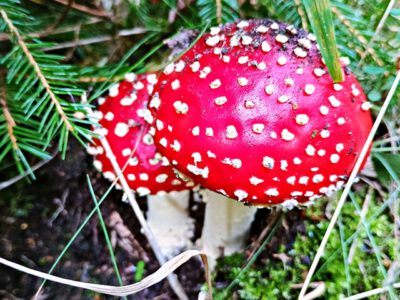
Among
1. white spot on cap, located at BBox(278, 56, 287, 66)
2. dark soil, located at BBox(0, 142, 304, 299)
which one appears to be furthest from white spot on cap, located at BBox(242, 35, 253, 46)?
dark soil, located at BBox(0, 142, 304, 299)

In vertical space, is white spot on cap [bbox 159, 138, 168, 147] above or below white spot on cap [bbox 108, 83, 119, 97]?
below

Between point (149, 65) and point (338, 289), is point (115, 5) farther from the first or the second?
point (338, 289)

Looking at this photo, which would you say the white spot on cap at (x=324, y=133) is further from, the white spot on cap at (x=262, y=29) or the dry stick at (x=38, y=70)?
the dry stick at (x=38, y=70)

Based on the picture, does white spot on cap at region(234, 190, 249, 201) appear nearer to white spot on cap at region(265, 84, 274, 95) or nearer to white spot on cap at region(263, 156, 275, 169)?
white spot on cap at region(263, 156, 275, 169)

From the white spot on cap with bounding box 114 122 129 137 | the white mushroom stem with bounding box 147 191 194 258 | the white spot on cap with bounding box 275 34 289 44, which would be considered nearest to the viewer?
the white spot on cap with bounding box 275 34 289 44

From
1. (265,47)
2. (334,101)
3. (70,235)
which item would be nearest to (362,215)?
(334,101)

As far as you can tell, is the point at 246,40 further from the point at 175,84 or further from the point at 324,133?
the point at 324,133
